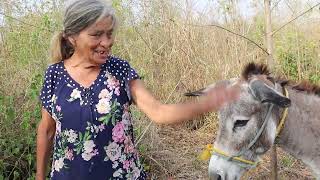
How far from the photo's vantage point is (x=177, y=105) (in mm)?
1793

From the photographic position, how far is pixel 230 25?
597cm

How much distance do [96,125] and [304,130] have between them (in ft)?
5.09

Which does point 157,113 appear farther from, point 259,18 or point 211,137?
point 259,18

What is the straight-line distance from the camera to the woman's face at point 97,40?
6.44 feet

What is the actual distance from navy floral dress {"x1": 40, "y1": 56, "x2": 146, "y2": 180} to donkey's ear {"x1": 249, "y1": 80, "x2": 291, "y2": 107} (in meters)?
0.91

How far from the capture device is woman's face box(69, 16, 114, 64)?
6.44ft

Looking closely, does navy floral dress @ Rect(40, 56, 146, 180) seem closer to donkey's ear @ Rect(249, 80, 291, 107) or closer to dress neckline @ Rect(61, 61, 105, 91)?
dress neckline @ Rect(61, 61, 105, 91)

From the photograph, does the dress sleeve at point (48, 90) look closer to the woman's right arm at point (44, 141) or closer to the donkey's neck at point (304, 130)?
the woman's right arm at point (44, 141)

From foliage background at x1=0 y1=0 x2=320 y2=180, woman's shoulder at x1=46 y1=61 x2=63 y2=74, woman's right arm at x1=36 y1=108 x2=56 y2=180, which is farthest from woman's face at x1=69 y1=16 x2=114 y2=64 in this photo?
foliage background at x1=0 y1=0 x2=320 y2=180

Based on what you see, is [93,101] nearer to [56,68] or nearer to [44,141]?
[56,68]

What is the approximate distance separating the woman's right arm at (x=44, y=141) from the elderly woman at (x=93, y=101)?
143 mm

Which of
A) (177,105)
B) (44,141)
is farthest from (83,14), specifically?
(44,141)

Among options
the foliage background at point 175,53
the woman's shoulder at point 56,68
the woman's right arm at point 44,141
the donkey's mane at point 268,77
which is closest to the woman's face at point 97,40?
the woman's shoulder at point 56,68

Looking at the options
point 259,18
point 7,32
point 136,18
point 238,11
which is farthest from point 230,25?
point 7,32
